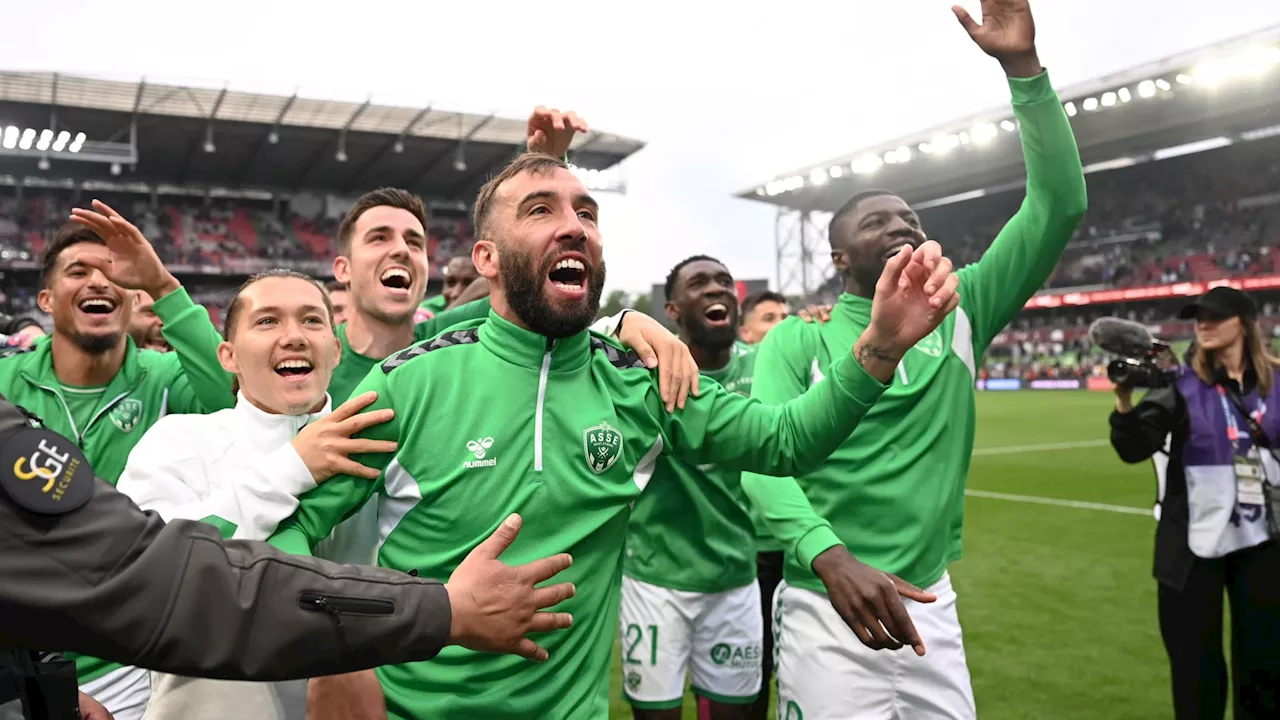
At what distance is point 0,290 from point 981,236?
43604mm

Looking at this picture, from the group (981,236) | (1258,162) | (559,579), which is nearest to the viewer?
(559,579)

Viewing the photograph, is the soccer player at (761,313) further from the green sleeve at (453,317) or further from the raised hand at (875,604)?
the raised hand at (875,604)

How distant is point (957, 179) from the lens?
39375mm

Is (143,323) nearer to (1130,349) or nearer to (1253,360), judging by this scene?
(1130,349)

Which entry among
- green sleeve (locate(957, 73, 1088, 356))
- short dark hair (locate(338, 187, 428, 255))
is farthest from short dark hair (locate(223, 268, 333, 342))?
green sleeve (locate(957, 73, 1088, 356))

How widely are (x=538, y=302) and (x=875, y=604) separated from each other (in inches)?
46.7

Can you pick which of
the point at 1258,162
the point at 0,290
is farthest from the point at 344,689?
the point at 1258,162

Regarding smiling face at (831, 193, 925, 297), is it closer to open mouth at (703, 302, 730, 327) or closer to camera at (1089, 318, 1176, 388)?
open mouth at (703, 302, 730, 327)

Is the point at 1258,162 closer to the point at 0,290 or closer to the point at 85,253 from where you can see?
the point at 85,253

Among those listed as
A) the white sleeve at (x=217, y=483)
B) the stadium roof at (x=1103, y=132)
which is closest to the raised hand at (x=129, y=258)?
the white sleeve at (x=217, y=483)

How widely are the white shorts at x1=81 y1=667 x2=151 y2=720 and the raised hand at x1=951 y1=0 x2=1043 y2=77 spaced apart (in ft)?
11.4

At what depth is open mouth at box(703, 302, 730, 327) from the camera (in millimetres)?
4410

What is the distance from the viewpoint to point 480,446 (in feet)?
6.41

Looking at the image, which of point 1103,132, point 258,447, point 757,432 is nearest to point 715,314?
point 757,432
